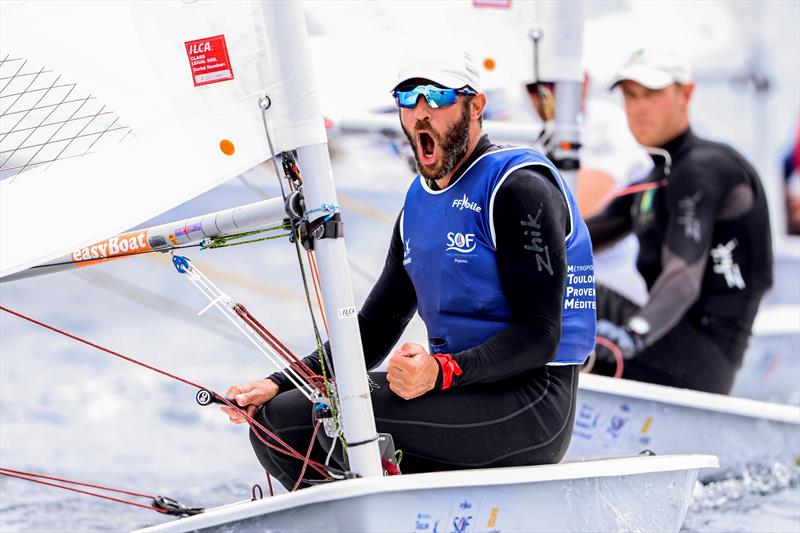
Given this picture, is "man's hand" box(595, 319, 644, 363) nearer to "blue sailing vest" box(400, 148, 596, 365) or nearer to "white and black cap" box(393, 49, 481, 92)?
"blue sailing vest" box(400, 148, 596, 365)

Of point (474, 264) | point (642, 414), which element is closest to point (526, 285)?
point (474, 264)

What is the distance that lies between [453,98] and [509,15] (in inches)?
86.9

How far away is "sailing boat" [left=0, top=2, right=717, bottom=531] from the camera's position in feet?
6.15

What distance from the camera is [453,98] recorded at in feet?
6.63

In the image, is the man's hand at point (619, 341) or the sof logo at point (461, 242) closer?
the sof logo at point (461, 242)

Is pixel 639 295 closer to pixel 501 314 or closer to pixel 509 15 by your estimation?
pixel 509 15

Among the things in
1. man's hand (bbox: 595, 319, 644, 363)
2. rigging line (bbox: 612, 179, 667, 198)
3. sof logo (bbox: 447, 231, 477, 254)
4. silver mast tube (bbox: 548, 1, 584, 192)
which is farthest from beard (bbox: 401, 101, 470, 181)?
rigging line (bbox: 612, 179, 667, 198)

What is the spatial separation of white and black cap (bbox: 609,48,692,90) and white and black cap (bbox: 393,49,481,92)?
2.72 metres

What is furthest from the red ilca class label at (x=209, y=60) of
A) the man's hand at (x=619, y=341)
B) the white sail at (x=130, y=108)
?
the man's hand at (x=619, y=341)

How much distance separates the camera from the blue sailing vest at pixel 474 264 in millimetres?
2004

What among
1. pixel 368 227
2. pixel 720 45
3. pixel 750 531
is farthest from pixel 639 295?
pixel 750 531

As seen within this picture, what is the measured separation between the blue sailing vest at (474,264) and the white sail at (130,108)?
304 mm

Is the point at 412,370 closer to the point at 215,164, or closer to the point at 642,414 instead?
the point at 215,164

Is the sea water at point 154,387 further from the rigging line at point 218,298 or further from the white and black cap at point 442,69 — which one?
the white and black cap at point 442,69
